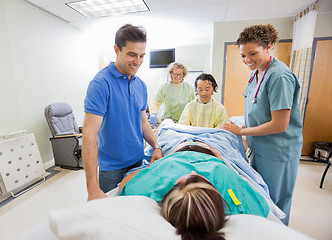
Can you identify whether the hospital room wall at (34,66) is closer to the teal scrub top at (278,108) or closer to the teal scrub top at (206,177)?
the teal scrub top at (206,177)

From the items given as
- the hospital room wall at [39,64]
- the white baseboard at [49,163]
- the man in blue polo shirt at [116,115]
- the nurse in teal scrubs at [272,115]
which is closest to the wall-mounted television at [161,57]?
the hospital room wall at [39,64]

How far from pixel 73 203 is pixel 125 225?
1.86m

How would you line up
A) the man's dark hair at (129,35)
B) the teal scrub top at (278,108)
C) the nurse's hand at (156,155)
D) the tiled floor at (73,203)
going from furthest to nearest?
the tiled floor at (73,203) → the nurse's hand at (156,155) → the teal scrub top at (278,108) → the man's dark hair at (129,35)

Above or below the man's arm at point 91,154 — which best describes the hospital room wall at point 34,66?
above

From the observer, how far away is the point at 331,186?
223cm

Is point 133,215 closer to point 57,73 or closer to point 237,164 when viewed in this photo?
point 237,164

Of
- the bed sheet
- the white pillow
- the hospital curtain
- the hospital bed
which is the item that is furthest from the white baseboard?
the hospital curtain

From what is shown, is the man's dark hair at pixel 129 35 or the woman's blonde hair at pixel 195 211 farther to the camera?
the man's dark hair at pixel 129 35

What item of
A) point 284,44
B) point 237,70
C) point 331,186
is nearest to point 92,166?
point 331,186

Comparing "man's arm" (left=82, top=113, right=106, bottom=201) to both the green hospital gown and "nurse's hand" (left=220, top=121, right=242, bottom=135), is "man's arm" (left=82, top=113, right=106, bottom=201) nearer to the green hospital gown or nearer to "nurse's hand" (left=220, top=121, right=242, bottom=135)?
"nurse's hand" (left=220, top=121, right=242, bottom=135)

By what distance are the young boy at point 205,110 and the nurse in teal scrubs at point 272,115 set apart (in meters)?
0.46

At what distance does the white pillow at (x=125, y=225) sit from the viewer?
376mm

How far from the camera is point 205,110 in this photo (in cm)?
178

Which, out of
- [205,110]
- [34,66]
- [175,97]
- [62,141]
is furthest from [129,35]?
[34,66]
